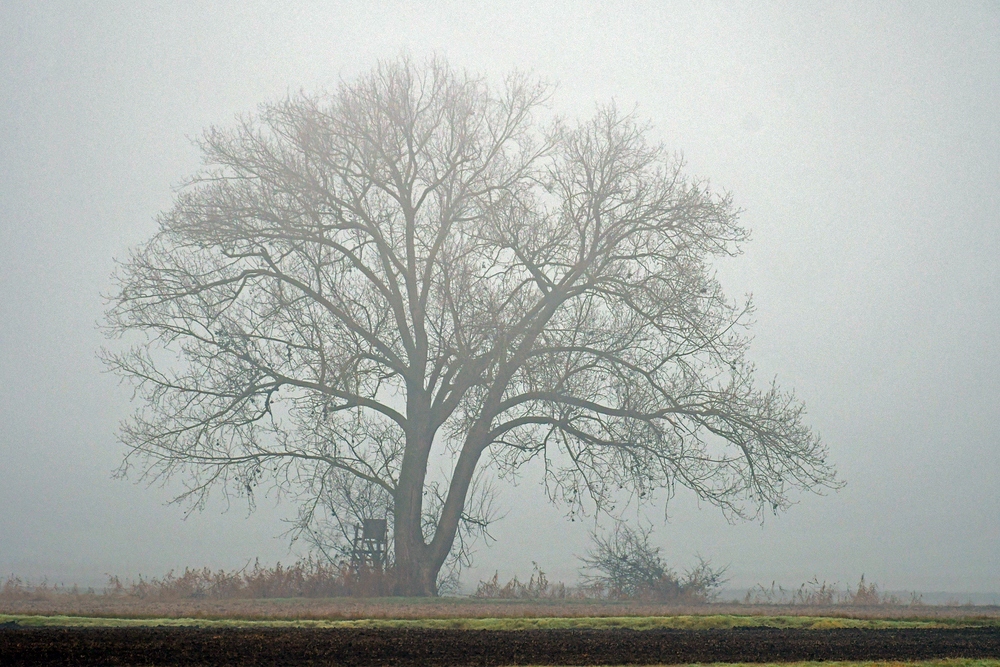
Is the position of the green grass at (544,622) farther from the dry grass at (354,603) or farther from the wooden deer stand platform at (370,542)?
the wooden deer stand platform at (370,542)

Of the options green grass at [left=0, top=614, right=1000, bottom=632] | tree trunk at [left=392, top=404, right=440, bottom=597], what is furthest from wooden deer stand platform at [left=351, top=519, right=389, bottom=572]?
green grass at [left=0, top=614, right=1000, bottom=632]

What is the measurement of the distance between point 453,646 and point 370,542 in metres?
11.5

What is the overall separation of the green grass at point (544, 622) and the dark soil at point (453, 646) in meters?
0.83

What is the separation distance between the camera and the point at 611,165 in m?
20.7

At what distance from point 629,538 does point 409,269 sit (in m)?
7.71

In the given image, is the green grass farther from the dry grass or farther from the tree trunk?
the tree trunk

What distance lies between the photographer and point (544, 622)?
11672 millimetres

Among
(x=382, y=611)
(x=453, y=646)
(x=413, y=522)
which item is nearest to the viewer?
(x=453, y=646)

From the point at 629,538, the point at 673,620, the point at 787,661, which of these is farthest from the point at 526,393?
the point at 787,661

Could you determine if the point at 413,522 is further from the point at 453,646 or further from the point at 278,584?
the point at 453,646

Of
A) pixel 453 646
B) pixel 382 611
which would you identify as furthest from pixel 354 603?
pixel 453 646

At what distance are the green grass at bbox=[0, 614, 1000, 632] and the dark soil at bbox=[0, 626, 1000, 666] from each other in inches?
32.8

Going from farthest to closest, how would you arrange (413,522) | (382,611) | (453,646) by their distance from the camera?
(413,522)
(382,611)
(453,646)

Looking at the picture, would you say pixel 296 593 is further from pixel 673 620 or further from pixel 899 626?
pixel 899 626
